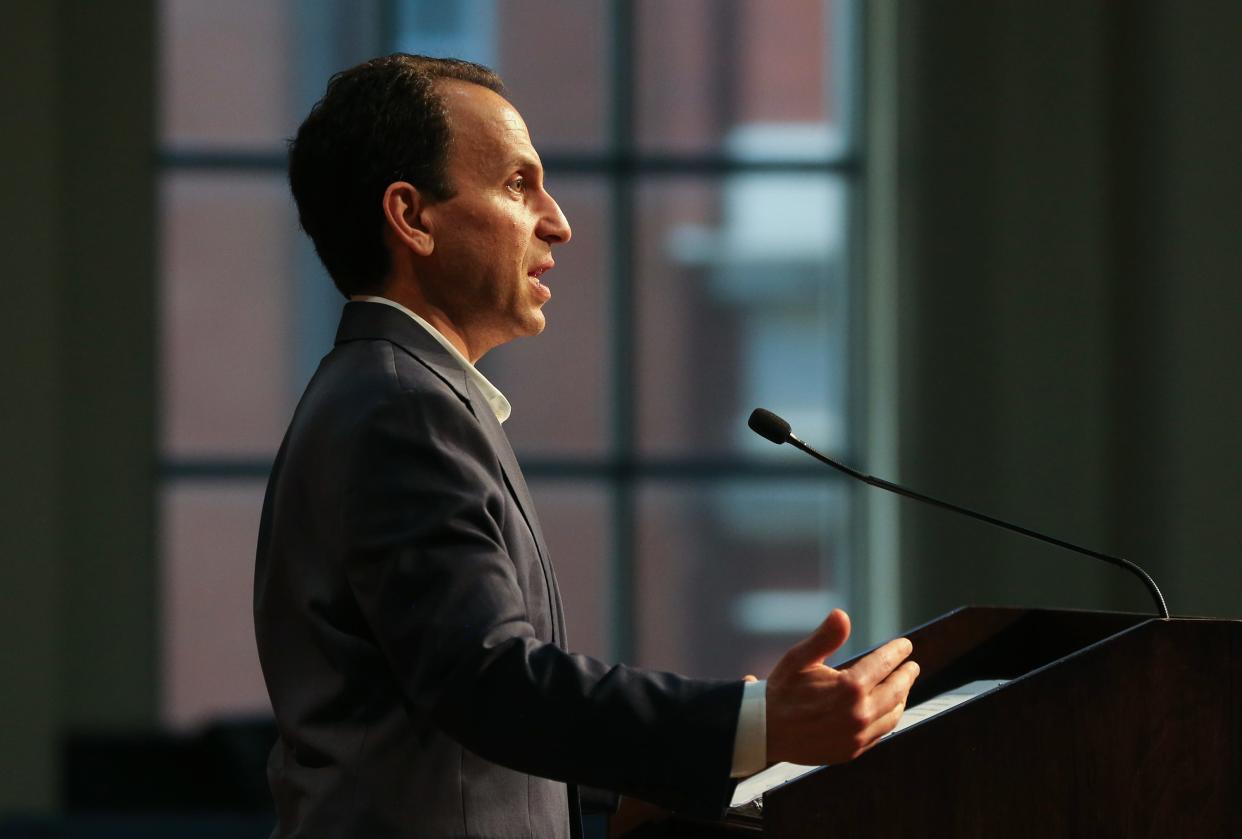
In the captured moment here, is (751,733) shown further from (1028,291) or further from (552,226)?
(1028,291)

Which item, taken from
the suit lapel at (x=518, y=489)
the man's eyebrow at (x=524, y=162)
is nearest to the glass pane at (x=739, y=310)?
the man's eyebrow at (x=524, y=162)

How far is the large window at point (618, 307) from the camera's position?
19.1 ft

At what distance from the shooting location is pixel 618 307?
596 centimetres

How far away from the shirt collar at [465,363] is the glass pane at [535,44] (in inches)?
180

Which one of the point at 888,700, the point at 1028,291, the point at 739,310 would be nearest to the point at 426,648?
the point at 888,700

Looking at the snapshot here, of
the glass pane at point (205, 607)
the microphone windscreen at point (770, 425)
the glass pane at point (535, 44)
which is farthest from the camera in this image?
the glass pane at point (535, 44)

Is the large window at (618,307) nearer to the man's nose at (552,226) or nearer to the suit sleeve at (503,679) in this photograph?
the man's nose at (552,226)

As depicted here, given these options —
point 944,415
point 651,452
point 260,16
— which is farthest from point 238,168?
point 944,415

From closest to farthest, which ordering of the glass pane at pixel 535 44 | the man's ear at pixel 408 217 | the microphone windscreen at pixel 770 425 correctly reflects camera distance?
the man's ear at pixel 408 217 < the microphone windscreen at pixel 770 425 < the glass pane at pixel 535 44

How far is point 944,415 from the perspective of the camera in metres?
5.66

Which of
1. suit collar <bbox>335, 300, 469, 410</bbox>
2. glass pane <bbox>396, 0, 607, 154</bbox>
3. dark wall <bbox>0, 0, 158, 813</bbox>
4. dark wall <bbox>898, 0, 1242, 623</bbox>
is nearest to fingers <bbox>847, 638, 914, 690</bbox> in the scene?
suit collar <bbox>335, 300, 469, 410</bbox>

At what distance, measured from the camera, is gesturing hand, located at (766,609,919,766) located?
3.64 ft

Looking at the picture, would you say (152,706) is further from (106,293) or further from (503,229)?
(503,229)

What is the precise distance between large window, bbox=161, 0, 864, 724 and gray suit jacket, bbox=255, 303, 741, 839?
14.9ft
